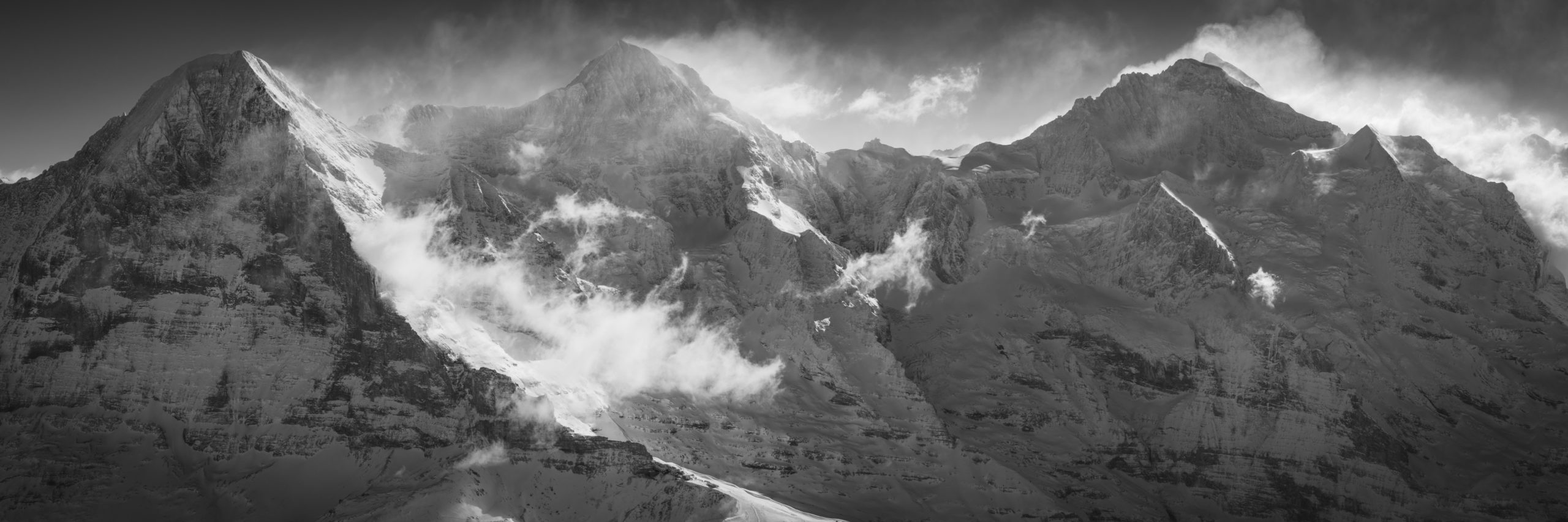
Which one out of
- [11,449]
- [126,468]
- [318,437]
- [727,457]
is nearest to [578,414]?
[727,457]

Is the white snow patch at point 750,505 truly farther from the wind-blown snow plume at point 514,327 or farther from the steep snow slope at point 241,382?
the wind-blown snow plume at point 514,327

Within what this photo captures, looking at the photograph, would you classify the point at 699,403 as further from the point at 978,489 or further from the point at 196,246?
the point at 196,246

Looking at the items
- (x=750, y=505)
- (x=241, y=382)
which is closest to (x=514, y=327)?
(x=241, y=382)

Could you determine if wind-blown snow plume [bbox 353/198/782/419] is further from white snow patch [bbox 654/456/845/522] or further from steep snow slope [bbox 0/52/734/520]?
white snow patch [bbox 654/456/845/522]

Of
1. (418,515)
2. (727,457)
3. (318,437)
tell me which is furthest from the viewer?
(727,457)

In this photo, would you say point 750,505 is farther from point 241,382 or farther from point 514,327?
point 241,382

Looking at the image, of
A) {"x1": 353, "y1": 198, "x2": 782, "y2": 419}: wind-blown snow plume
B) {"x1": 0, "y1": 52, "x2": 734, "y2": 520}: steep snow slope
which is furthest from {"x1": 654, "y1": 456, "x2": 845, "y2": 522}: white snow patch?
{"x1": 353, "y1": 198, "x2": 782, "y2": 419}: wind-blown snow plume
